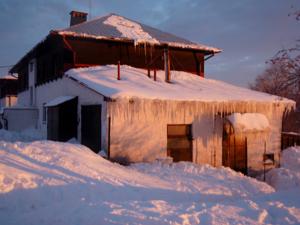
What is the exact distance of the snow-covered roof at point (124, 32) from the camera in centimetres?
1484

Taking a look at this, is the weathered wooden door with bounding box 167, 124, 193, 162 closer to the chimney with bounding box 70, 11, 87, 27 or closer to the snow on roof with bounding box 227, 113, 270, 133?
the snow on roof with bounding box 227, 113, 270, 133

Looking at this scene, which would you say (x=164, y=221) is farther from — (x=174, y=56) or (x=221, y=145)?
(x=174, y=56)

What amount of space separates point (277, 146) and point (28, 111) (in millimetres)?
13968

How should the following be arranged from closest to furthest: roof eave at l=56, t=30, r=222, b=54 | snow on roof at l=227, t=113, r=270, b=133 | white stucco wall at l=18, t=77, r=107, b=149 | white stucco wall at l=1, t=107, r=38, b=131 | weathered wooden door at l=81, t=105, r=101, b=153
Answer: white stucco wall at l=18, t=77, r=107, b=149 → weathered wooden door at l=81, t=105, r=101, b=153 → snow on roof at l=227, t=113, r=270, b=133 → roof eave at l=56, t=30, r=222, b=54 → white stucco wall at l=1, t=107, r=38, b=131

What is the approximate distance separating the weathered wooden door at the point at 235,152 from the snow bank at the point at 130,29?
590 centimetres

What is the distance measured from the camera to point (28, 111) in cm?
1988

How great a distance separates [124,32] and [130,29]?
0.88 m

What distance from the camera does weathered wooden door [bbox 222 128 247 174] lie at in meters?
12.8

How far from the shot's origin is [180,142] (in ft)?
39.5

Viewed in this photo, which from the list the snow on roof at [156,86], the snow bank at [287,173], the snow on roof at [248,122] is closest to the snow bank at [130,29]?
the snow on roof at [156,86]

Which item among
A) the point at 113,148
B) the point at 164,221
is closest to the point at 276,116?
the point at 113,148

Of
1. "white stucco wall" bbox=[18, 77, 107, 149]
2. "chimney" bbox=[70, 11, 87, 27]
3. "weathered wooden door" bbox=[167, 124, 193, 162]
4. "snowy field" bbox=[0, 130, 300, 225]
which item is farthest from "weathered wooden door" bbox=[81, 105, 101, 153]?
"chimney" bbox=[70, 11, 87, 27]

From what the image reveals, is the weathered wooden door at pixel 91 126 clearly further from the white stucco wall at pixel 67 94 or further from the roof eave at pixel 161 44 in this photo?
the roof eave at pixel 161 44

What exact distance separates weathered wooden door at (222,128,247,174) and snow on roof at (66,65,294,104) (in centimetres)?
156
